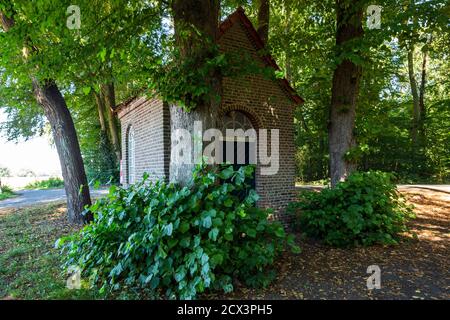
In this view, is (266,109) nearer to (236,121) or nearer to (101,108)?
(236,121)

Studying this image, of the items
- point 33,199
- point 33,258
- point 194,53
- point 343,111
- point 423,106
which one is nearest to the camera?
point 194,53

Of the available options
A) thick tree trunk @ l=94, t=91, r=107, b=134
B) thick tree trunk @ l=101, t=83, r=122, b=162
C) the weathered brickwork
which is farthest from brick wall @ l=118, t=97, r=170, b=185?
thick tree trunk @ l=94, t=91, r=107, b=134

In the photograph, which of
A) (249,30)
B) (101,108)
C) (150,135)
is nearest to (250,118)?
(249,30)

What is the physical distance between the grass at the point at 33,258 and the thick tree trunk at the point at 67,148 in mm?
573

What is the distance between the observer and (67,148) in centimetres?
798

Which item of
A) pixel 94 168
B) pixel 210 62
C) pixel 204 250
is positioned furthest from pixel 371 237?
pixel 94 168

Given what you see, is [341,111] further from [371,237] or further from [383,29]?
[371,237]

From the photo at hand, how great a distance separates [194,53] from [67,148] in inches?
196

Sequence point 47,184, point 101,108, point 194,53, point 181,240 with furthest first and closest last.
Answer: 1. point 47,184
2. point 101,108
3. point 194,53
4. point 181,240

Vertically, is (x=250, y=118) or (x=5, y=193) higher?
(x=250, y=118)

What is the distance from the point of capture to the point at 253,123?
827cm

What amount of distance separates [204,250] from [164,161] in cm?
388

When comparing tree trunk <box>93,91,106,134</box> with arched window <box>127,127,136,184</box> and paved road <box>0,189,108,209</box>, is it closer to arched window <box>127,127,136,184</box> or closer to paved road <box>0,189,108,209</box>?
paved road <box>0,189,108,209</box>

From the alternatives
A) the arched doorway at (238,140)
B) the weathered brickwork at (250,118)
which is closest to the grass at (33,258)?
the weathered brickwork at (250,118)
